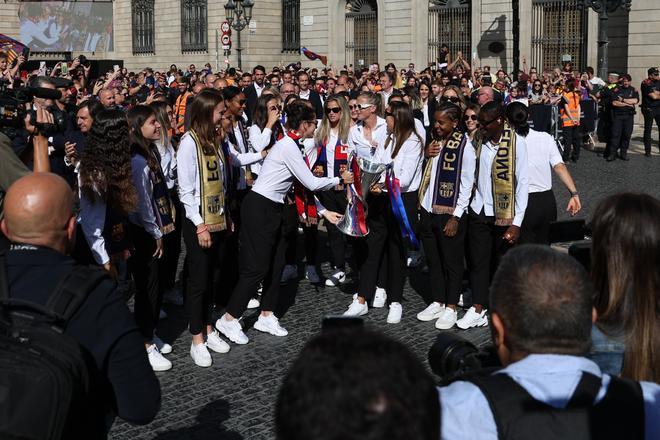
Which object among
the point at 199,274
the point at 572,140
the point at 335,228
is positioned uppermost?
the point at 572,140

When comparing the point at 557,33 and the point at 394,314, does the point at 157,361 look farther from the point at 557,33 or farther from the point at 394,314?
the point at 557,33

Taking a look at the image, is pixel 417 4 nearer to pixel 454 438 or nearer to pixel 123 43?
pixel 123 43

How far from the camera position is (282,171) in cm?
677

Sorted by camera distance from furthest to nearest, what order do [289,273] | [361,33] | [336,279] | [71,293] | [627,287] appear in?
[361,33], [289,273], [336,279], [627,287], [71,293]

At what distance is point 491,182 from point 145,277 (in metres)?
2.74

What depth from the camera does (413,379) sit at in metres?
1.60

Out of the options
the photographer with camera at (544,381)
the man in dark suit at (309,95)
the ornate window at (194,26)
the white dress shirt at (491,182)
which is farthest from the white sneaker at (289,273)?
the ornate window at (194,26)

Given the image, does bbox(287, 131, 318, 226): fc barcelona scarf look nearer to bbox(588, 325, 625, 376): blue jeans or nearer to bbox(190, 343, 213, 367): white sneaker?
bbox(190, 343, 213, 367): white sneaker

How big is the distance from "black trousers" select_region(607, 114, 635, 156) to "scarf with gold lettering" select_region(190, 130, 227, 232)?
13280 mm

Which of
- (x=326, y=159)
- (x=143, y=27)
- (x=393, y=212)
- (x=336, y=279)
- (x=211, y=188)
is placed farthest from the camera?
(x=143, y=27)

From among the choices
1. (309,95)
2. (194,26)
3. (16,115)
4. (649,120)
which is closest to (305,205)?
(16,115)

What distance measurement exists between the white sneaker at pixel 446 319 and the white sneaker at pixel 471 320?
54mm

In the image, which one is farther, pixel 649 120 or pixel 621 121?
pixel 649 120

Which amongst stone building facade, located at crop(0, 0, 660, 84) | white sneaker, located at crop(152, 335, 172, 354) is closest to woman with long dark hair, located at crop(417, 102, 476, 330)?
white sneaker, located at crop(152, 335, 172, 354)
